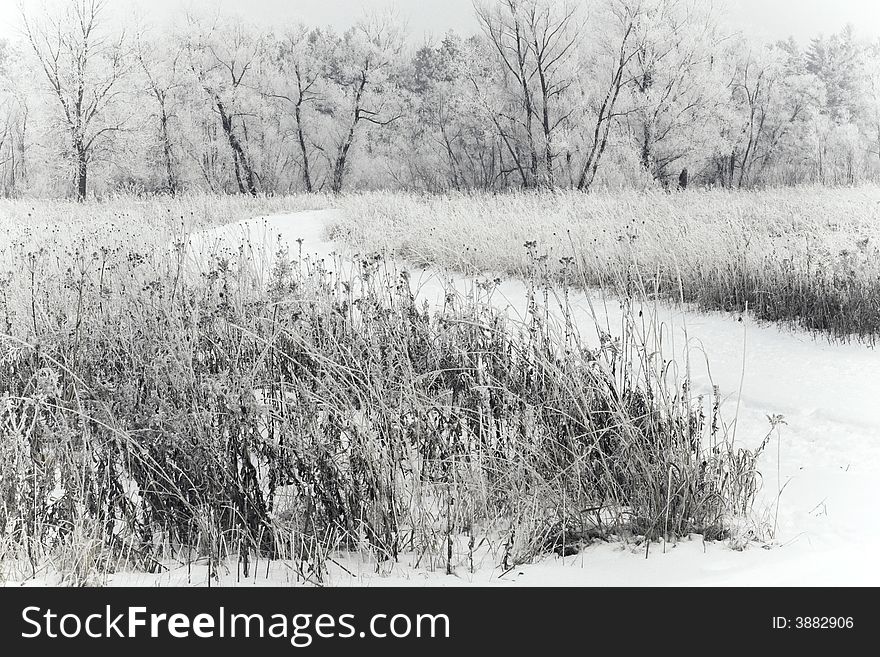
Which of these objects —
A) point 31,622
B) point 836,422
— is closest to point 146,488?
point 31,622

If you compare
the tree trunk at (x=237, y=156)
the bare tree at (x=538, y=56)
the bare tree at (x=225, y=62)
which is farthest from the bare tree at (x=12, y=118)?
the bare tree at (x=538, y=56)

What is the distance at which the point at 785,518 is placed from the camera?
2.49 meters

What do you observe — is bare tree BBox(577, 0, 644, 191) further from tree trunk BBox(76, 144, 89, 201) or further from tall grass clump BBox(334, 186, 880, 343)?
tree trunk BBox(76, 144, 89, 201)

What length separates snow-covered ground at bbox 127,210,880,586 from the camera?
2.09 m

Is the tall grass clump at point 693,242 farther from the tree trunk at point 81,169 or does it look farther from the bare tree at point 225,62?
the bare tree at point 225,62

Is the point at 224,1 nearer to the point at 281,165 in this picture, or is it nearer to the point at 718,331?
the point at 281,165

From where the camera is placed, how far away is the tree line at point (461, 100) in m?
16.8

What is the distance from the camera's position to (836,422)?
140 inches

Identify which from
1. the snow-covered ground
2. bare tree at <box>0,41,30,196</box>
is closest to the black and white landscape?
the snow-covered ground

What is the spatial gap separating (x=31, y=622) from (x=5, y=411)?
1789 mm

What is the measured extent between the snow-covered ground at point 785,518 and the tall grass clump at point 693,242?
0.88m

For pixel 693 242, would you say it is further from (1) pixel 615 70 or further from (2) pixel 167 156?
(2) pixel 167 156

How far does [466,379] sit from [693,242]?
5.01 metres

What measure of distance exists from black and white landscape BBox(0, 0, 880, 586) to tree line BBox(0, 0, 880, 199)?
1.35 ft
